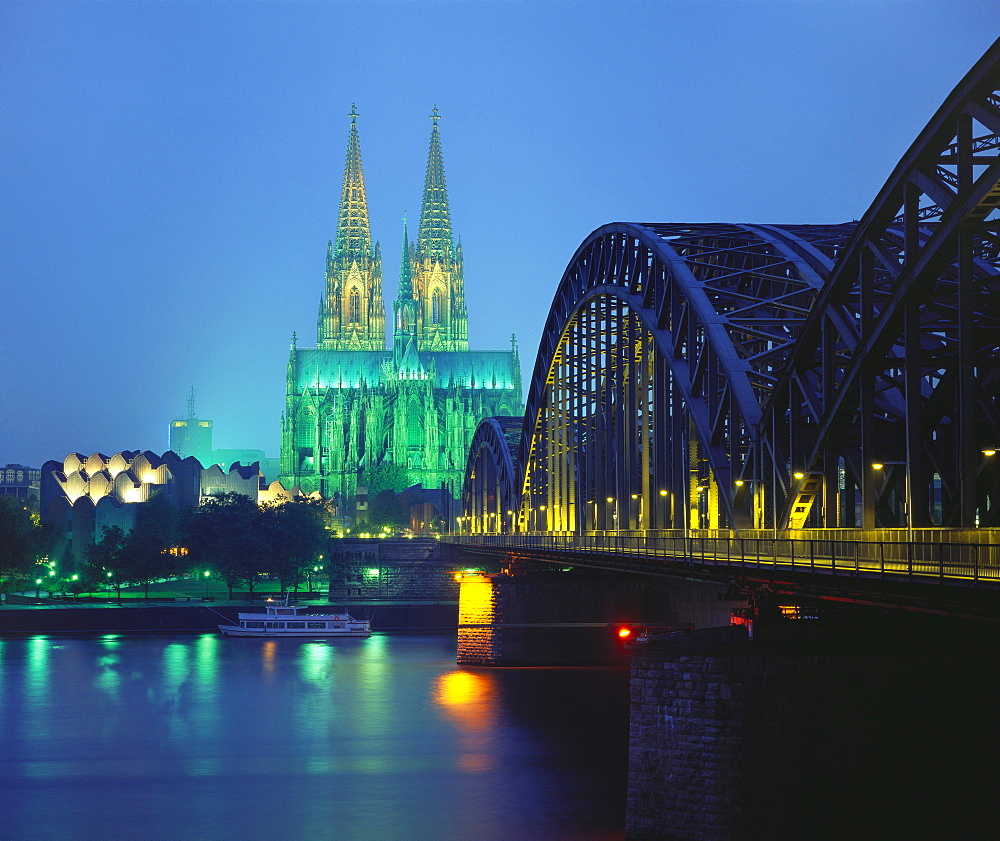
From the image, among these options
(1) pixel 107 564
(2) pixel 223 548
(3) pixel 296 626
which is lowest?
(3) pixel 296 626

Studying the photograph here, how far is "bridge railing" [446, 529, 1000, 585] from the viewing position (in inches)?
1066

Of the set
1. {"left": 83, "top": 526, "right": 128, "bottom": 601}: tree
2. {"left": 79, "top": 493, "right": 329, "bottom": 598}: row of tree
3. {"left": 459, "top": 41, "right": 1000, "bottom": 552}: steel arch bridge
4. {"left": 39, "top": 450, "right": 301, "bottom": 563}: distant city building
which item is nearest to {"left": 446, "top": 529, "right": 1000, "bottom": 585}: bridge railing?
{"left": 459, "top": 41, "right": 1000, "bottom": 552}: steel arch bridge

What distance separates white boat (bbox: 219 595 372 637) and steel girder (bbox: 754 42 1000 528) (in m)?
76.8

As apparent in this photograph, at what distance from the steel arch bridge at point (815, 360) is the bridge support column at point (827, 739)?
3.63 meters

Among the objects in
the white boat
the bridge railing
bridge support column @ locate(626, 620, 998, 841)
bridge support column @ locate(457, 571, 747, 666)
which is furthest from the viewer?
the white boat

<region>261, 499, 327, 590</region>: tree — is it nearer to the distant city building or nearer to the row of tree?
the row of tree

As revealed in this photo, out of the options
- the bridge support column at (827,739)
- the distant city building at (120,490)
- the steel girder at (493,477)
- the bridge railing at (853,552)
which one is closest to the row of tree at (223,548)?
the distant city building at (120,490)

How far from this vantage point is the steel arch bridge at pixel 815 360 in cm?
3331

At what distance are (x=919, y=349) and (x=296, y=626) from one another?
301 feet

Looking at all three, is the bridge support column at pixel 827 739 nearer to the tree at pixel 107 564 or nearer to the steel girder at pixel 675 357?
the steel girder at pixel 675 357

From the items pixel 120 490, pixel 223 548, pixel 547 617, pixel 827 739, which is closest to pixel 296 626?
pixel 223 548

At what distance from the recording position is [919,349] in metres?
34.2

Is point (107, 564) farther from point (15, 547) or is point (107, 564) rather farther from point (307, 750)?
point (307, 750)

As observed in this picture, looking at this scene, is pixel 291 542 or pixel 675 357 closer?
pixel 675 357
